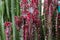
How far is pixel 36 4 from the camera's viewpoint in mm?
1259

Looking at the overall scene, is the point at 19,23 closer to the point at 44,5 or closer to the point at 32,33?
the point at 32,33

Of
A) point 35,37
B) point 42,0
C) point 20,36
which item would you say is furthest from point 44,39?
point 42,0

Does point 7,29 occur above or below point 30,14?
below

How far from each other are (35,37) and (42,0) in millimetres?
283

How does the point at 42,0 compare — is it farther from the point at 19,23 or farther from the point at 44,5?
the point at 19,23

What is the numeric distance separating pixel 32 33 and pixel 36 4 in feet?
0.72

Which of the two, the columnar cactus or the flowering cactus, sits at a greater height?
the columnar cactus

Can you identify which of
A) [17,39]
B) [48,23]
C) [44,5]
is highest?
[44,5]

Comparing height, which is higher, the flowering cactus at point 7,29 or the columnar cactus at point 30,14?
the columnar cactus at point 30,14

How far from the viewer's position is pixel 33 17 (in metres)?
1.25

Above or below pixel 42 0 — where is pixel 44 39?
below

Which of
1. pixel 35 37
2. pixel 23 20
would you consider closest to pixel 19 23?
pixel 23 20

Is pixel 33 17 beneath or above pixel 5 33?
above

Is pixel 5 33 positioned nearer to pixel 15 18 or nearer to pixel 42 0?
pixel 15 18
